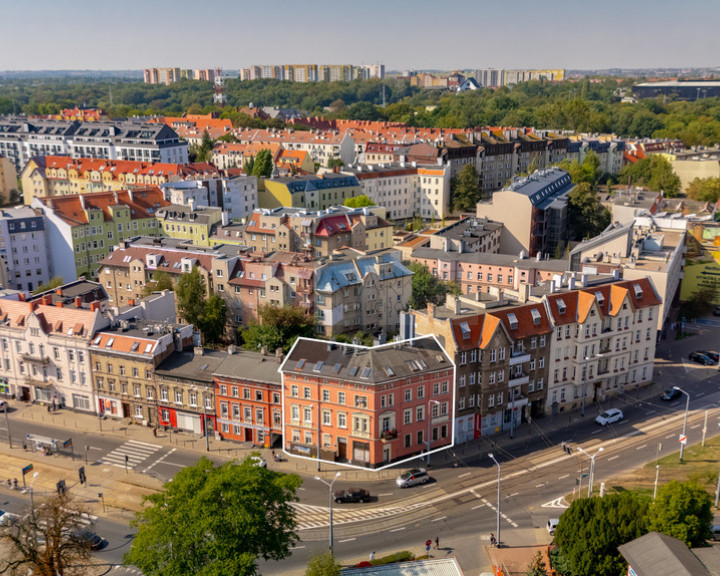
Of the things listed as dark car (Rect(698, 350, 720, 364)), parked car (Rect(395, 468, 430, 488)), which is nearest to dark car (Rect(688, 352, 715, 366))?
dark car (Rect(698, 350, 720, 364))

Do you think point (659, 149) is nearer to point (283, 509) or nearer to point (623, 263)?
point (623, 263)

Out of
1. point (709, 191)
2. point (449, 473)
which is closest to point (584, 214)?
point (709, 191)

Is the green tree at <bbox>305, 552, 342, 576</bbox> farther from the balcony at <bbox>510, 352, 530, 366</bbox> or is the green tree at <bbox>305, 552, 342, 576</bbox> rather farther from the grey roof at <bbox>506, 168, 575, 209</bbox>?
the grey roof at <bbox>506, 168, 575, 209</bbox>

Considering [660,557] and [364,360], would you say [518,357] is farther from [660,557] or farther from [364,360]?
[660,557]

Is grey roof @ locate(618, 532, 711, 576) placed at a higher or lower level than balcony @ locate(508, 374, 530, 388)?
higher

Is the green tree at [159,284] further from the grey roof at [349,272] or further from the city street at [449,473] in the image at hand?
the city street at [449,473]

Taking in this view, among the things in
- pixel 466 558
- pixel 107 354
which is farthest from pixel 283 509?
pixel 107 354
